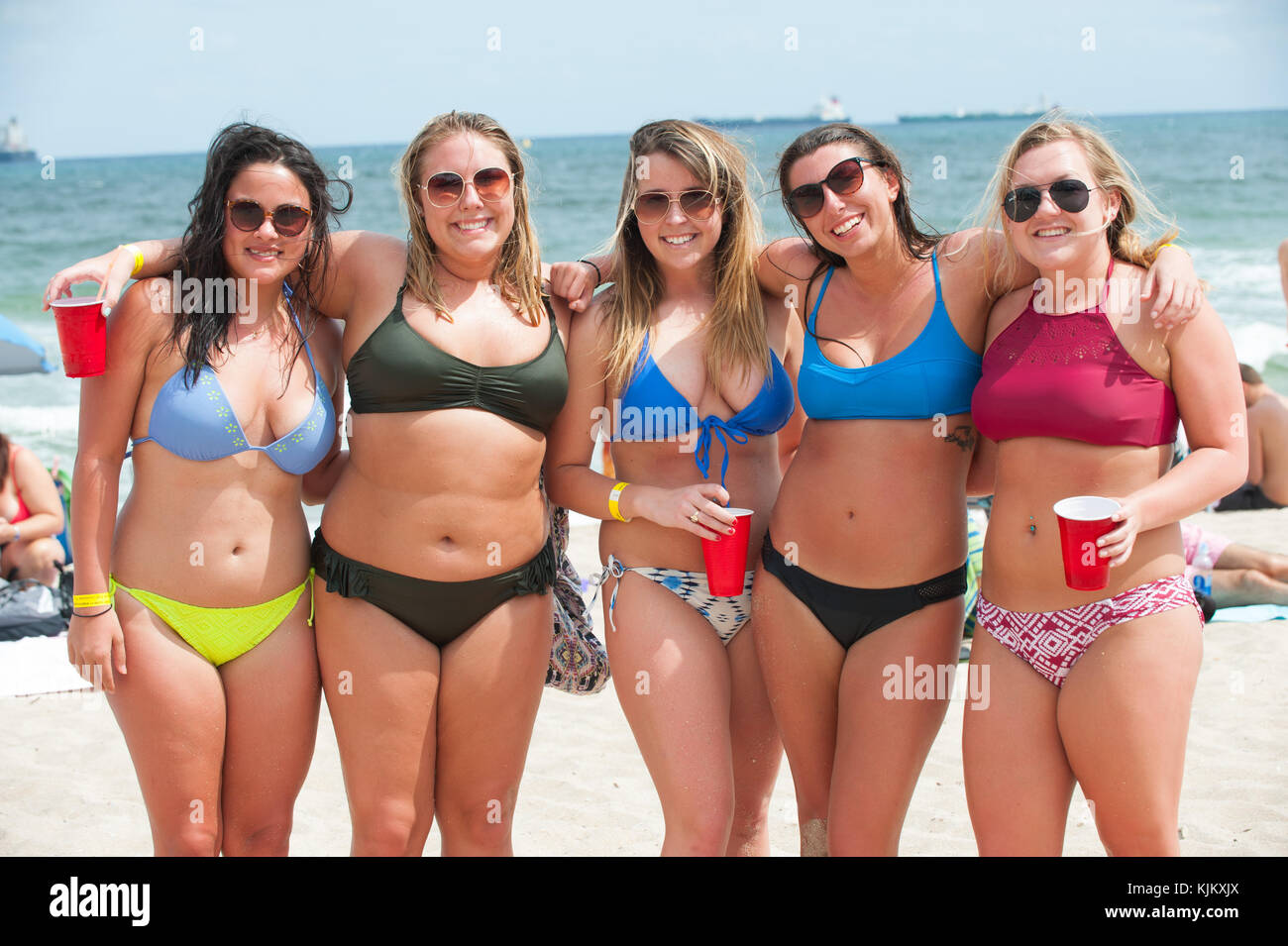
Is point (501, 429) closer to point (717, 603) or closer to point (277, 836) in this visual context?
point (717, 603)

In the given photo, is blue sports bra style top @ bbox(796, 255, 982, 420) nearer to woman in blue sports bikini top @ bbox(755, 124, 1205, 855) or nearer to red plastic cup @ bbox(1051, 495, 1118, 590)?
woman in blue sports bikini top @ bbox(755, 124, 1205, 855)

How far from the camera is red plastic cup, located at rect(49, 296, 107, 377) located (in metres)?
2.85

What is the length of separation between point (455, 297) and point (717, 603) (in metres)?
1.21

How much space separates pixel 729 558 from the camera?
3.08 metres

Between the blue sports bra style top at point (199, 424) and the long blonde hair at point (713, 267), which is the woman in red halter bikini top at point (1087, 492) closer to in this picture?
the long blonde hair at point (713, 267)

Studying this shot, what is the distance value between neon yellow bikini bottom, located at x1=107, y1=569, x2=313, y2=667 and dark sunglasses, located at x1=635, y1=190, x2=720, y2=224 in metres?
1.60

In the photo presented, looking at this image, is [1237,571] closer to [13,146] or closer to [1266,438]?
[1266,438]

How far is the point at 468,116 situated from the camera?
130 inches

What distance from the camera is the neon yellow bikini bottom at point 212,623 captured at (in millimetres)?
3045

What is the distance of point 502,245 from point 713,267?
0.68 meters

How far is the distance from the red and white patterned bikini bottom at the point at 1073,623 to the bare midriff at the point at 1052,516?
0.02m

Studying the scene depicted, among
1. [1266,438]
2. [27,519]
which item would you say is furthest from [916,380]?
[27,519]

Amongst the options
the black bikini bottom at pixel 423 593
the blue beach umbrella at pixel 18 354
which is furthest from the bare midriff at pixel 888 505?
the blue beach umbrella at pixel 18 354

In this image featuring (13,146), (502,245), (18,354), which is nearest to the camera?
(502,245)
